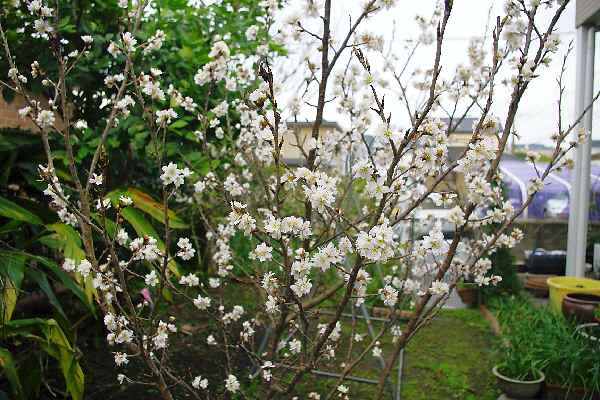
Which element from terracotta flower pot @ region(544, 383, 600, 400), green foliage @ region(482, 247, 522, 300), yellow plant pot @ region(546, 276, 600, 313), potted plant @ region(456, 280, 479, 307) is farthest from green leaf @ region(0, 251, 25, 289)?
potted plant @ region(456, 280, 479, 307)

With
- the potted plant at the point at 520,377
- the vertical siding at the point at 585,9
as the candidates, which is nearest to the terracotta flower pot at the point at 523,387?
the potted plant at the point at 520,377

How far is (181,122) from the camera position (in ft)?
7.79

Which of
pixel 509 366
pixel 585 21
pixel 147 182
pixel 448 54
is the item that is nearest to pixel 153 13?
pixel 147 182

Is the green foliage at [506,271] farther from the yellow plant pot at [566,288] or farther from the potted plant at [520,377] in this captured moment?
the potted plant at [520,377]

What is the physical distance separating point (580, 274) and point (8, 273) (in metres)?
4.05

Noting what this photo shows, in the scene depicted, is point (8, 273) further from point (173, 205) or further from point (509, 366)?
point (509, 366)

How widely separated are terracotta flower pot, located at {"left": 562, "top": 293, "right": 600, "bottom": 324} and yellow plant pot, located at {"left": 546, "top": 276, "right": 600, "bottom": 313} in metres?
0.23

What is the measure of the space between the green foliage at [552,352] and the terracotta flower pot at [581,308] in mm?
62

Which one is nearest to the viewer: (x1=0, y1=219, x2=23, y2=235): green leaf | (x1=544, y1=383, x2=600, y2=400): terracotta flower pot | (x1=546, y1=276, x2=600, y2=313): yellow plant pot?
(x1=0, y1=219, x2=23, y2=235): green leaf

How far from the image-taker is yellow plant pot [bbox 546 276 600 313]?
3371 millimetres

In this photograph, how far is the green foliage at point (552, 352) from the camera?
2.43 meters

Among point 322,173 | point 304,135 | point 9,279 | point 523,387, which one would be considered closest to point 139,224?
point 9,279

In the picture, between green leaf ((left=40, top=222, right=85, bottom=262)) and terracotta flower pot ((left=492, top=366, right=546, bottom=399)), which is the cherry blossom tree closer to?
green leaf ((left=40, top=222, right=85, bottom=262))

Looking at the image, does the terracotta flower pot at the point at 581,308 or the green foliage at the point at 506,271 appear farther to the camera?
the green foliage at the point at 506,271
